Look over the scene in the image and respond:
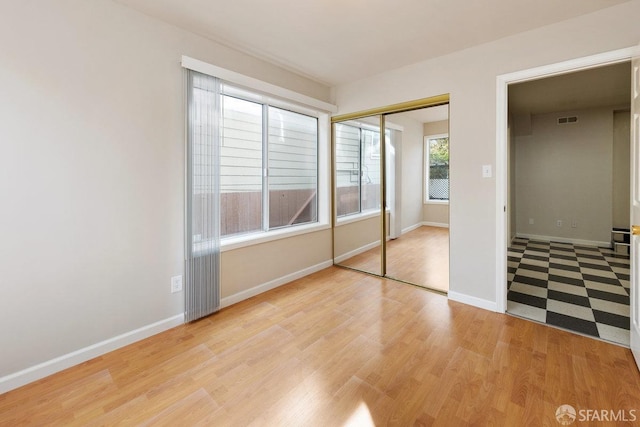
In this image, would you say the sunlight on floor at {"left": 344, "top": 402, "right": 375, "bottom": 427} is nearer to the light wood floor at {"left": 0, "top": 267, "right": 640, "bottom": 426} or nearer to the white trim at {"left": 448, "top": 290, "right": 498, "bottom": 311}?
the light wood floor at {"left": 0, "top": 267, "right": 640, "bottom": 426}

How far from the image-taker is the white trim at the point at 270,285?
2.83 m

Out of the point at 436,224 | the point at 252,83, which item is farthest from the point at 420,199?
the point at 252,83

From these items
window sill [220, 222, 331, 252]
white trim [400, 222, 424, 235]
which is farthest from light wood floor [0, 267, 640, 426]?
white trim [400, 222, 424, 235]

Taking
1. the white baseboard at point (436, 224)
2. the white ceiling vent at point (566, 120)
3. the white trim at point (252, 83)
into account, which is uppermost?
the white ceiling vent at point (566, 120)

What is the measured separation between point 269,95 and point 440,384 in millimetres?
2941

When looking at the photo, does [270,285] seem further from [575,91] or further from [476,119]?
[575,91]

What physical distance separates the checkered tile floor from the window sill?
2.26 metres

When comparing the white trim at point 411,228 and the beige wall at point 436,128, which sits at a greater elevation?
the beige wall at point 436,128

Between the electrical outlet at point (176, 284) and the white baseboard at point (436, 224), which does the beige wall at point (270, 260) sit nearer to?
the electrical outlet at point (176, 284)

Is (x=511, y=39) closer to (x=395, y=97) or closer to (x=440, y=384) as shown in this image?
(x=395, y=97)

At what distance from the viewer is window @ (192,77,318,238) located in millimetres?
2904

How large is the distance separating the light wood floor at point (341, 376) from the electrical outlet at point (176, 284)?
321 mm

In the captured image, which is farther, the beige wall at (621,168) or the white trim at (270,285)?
the beige wall at (621,168)

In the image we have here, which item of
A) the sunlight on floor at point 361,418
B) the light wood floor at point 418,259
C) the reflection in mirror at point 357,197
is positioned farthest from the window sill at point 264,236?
the sunlight on floor at point 361,418
